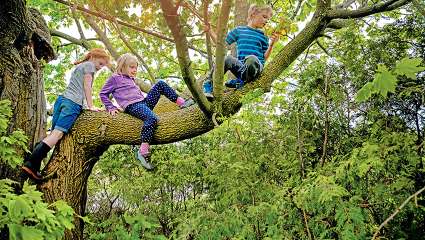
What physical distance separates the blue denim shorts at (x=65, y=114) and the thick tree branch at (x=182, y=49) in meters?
1.46

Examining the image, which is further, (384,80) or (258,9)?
(258,9)

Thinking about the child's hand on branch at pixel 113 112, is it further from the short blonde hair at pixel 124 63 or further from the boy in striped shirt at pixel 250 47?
the boy in striped shirt at pixel 250 47

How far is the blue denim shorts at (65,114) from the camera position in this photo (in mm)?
4539

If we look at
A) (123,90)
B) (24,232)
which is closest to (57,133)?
(123,90)

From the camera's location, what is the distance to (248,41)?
4.76 metres

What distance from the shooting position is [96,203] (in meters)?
6.98

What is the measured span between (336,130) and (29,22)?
133 inches

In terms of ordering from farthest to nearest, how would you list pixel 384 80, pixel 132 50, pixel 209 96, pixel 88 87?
1. pixel 132 50
2. pixel 88 87
3. pixel 209 96
4. pixel 384 80

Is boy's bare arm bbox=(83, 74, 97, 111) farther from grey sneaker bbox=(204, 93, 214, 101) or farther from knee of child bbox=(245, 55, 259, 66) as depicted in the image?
knee of child bbox=(245, 55, 259, 66)

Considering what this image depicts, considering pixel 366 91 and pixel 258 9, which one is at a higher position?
pixel 258 9

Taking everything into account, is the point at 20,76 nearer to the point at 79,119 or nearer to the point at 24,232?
the point at 79,119

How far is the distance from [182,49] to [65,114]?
6.66 ft

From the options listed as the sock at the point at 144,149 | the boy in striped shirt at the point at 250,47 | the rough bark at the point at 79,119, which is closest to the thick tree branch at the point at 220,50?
the rough bark at the point at 79,119

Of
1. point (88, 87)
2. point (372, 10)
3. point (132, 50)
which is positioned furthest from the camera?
point (132, 50)
